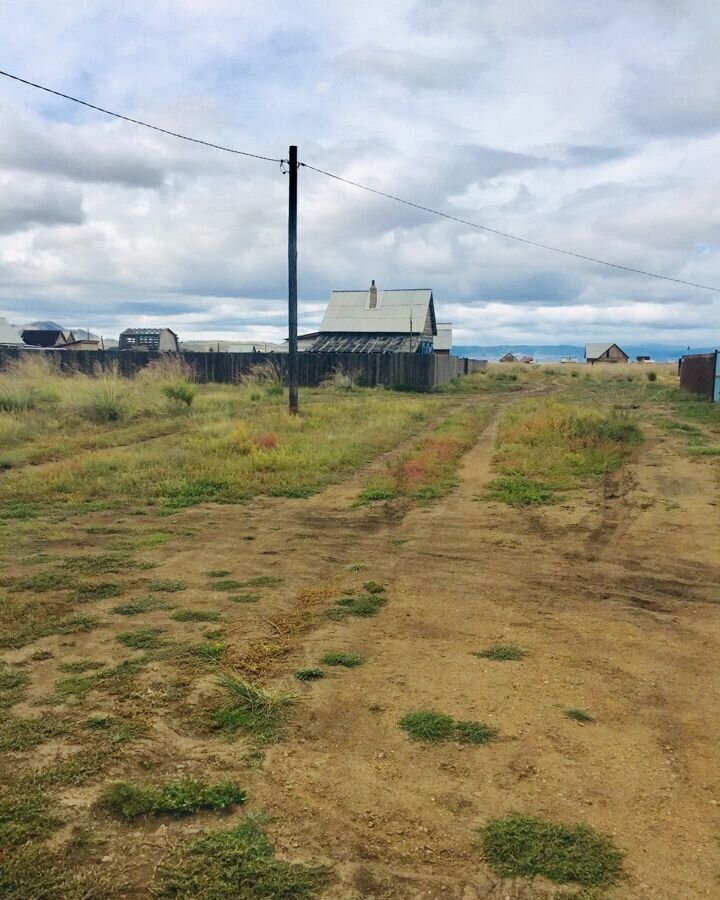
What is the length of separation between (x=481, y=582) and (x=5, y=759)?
4022mm

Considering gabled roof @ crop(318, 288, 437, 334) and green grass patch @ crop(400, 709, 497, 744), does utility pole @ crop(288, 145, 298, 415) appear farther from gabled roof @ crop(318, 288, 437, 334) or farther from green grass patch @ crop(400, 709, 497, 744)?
gabled roof @ crop(318, 288, 437, 334)

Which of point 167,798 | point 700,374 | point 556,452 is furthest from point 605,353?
point 167,798

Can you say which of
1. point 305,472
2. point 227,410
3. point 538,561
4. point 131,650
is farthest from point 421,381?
point 131,650

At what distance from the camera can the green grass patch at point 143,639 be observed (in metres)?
4.52

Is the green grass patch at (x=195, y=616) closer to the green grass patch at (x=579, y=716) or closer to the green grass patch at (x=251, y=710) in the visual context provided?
the green grass patch at (x=251, y=710)

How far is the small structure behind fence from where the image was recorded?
24.7m

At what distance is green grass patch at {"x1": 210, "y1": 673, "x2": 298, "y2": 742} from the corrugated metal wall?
81.5 feet

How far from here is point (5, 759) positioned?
3.18m

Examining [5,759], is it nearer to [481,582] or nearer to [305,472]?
[481,582]

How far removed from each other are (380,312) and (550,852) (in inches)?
1751

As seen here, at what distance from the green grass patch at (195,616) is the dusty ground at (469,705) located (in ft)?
0.55

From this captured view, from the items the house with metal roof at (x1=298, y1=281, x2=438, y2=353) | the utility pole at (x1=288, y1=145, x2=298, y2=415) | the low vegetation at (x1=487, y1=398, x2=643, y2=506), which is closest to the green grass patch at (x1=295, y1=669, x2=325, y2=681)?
the low vegetation at (x1=487, y1=398, x2=643, y2=506)

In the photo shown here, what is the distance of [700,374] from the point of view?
2905 cm

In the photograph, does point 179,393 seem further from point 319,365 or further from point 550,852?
point 550,852
